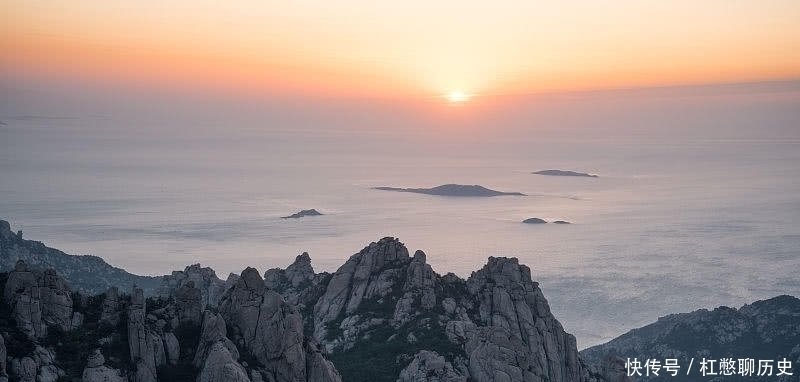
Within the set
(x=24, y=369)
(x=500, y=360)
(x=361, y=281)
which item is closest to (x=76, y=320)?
(x=24, y=369)

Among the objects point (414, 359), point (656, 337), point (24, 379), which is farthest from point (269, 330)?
point (656, 337)

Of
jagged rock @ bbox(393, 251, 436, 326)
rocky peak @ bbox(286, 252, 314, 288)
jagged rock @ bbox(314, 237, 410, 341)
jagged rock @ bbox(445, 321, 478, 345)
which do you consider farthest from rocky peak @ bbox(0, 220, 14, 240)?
jagged rock @ bbox(445, 321, 478, 345)

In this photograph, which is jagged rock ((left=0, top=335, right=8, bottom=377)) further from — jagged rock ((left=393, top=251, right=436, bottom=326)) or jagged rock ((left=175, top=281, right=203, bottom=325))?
jagged rock ((left=393, top=251, right=436, bottom=326))

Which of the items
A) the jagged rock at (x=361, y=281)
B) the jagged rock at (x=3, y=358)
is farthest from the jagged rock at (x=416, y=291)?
the jagged rock at (x=3, y=358)

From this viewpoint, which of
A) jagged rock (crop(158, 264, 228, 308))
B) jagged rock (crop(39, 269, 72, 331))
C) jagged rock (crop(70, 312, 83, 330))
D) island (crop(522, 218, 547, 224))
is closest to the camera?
jagged rock (crop(39, 269, 72, 331))

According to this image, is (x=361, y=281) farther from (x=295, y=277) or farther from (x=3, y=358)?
(x=3, y=358)

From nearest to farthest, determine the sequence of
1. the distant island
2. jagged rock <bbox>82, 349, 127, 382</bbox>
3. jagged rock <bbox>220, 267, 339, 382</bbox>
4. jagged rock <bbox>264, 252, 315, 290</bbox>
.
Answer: jagged rock <bbox>82, 349, 127, 382</bbox>
jagged rock <bbox>220, 267, 339, 382</bbox>
jagged rock <bbox>264, 252, 315, 290</bbox>
the distant island
